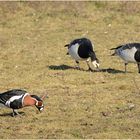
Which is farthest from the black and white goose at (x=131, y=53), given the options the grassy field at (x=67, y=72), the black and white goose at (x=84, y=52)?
the black and white goose at (x=84, y=52)

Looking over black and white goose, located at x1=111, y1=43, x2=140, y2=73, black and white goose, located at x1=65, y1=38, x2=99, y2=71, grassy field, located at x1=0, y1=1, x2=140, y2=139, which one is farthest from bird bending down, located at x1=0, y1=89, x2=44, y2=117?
black and white goose, located at x1=65, y1=38, x2=99, y2=71

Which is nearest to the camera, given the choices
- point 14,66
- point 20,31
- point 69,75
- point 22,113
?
point 22,113

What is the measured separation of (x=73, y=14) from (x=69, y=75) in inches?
389

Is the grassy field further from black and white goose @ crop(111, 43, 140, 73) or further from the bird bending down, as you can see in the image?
black and white goose @ crop(111, 43, 140, 73)

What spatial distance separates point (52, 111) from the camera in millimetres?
10578

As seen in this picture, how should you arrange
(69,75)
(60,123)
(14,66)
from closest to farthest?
(60,123), (69,75), (14,66)

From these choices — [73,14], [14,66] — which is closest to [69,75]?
[14,66]

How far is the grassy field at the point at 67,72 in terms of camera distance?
9578 millimetres

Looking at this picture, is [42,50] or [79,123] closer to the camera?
[79,123]

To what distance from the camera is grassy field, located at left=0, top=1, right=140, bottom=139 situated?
958 centimetres

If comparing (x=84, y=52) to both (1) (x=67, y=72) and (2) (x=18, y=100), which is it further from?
(2) (x=18, y=100)

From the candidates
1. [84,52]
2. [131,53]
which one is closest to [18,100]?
[131,53]

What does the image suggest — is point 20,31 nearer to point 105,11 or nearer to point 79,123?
point 105,11

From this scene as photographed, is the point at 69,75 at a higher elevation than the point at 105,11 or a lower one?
lower
